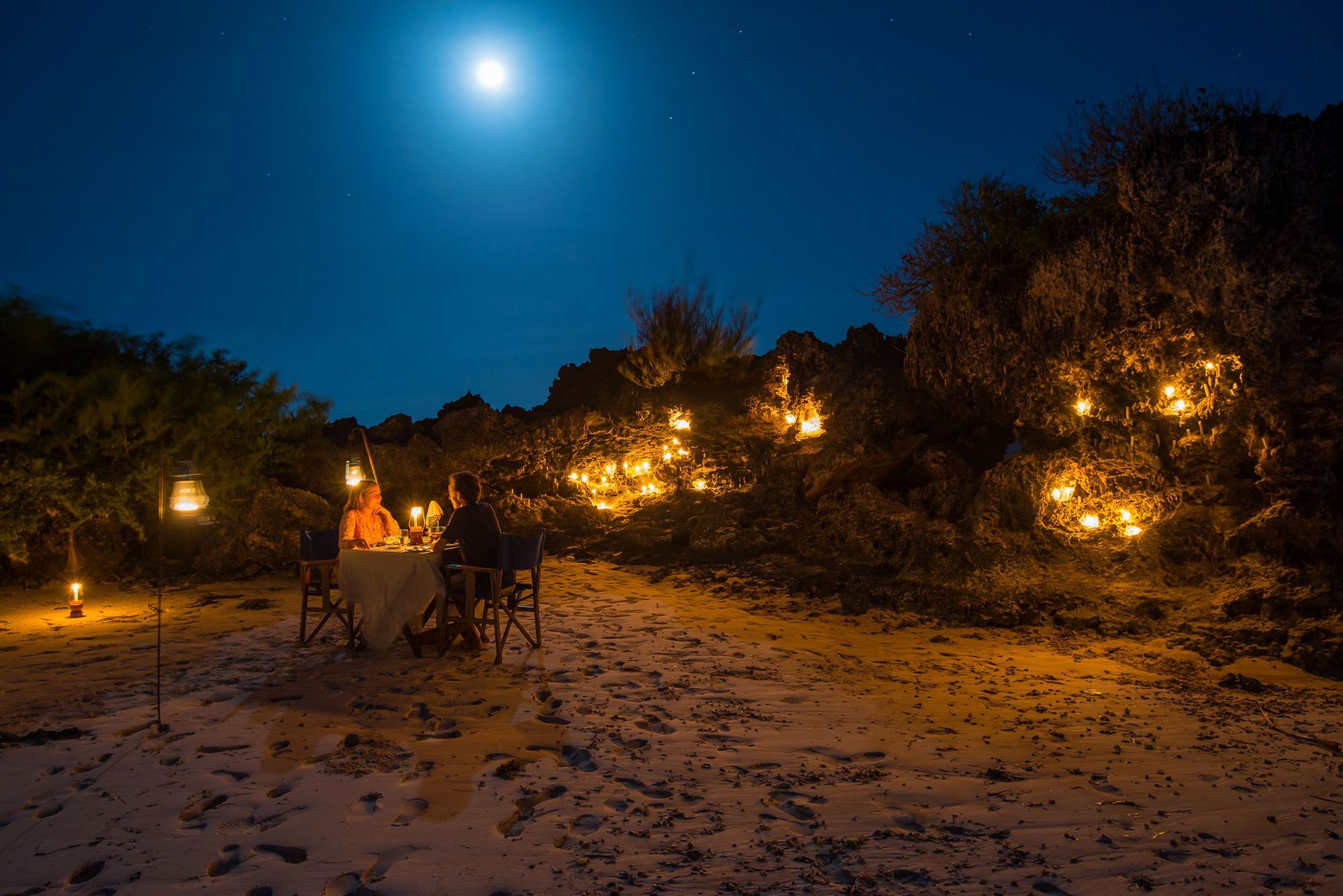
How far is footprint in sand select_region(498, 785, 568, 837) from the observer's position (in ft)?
9.55

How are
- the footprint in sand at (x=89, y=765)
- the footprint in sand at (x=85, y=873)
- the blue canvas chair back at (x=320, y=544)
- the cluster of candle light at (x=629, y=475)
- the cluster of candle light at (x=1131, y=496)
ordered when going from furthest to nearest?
the cluster of candle light at (x=629, y=475) → the cluster of candle light at (x=1131, y=496) → the blue canvas chair back at (x=320, y=544) → the footprint in sand at (x=89, y=765) → the footprint in sand at (x=85, y=873)

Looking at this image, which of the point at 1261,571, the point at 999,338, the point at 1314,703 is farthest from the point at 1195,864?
the point at 999,338

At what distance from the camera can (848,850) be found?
2.77 metres

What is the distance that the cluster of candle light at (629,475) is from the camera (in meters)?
13.0

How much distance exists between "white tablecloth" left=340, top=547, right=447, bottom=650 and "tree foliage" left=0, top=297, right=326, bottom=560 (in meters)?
4.49

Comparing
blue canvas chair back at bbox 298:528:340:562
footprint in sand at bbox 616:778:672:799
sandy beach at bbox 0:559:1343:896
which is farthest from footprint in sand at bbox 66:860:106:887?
blue canvas chair back at bbox 298:528:340:562

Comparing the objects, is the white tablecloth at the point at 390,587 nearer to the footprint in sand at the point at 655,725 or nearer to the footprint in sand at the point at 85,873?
the footprint in sand at the point at 655,725

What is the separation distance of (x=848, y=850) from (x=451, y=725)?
2.22 m

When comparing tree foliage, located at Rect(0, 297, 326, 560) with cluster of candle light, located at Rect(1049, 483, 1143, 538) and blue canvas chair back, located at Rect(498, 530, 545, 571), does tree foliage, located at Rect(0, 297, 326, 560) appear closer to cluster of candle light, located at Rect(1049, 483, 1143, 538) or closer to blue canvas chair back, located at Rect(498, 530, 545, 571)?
blue canvas chair back, located at Rect(498, 530, 545, 571)

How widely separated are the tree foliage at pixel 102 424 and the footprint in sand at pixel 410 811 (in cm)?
719

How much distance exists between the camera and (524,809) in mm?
3096

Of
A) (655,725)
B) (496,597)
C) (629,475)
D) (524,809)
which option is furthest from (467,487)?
(629,475)

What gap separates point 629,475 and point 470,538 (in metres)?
7.63

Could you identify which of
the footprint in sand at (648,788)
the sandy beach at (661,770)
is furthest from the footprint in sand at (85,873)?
the footprint in sand at (648,788)
